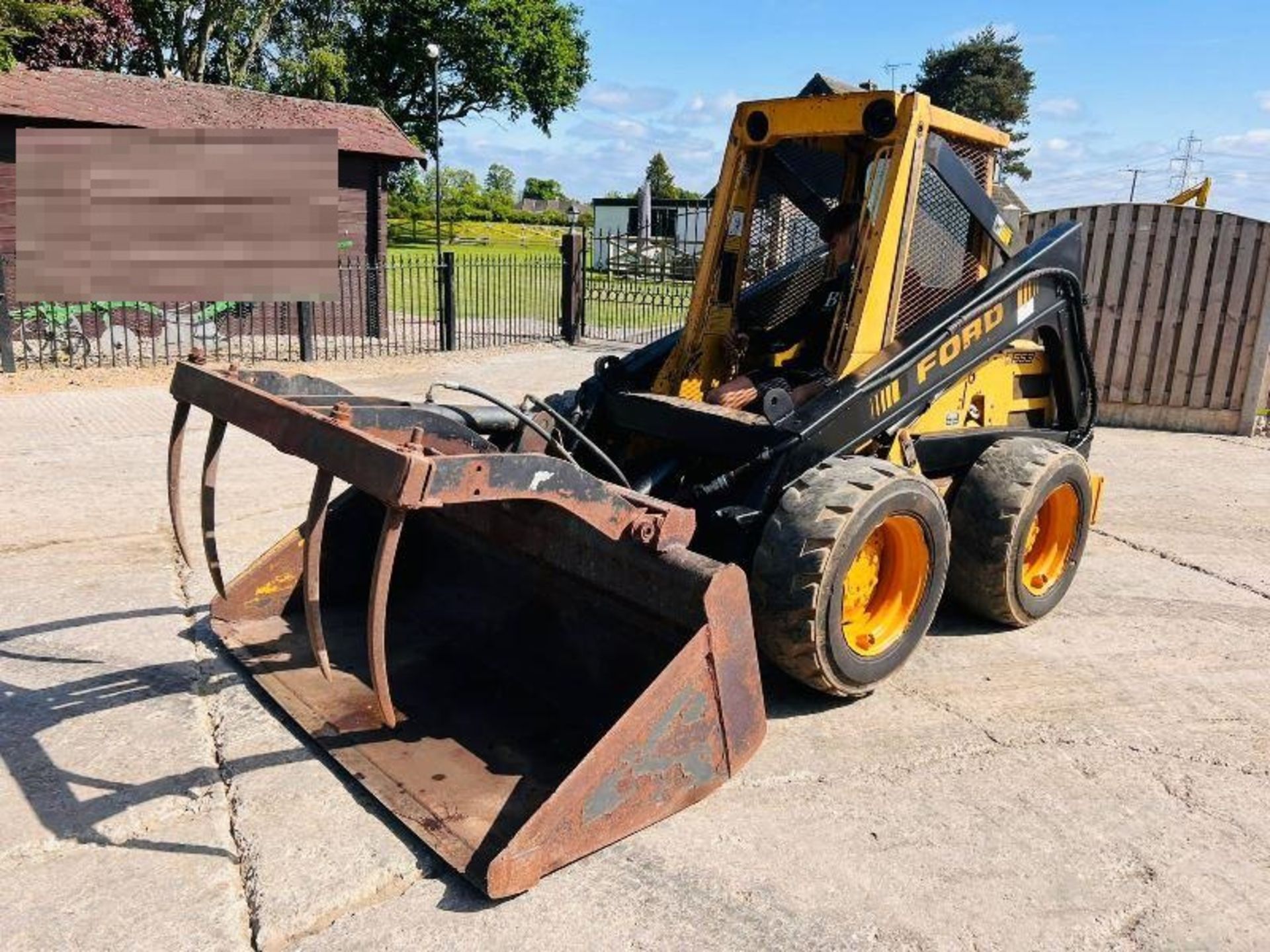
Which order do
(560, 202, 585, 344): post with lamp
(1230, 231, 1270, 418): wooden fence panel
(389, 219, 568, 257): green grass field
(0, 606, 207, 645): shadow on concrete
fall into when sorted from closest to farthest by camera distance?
1. (0, 606, 207, 645): shadow on concrete
2. (1230, 231, 1270, 418): wooden fence panel
3. (560, 202, 585, 344): post with lamp
4. (389, 219, 568, 257): green grass field

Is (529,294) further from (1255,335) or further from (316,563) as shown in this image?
(316,563)

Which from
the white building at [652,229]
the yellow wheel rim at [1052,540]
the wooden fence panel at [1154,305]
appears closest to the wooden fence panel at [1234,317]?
the wooden fence panel at [1154,305]

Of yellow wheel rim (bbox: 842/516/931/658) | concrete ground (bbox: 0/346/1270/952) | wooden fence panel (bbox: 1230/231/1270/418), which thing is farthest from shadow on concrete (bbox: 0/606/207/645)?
wooden fence panel (bbox: 1230/231/1270/418)

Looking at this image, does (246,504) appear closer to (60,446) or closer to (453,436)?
(60,446)

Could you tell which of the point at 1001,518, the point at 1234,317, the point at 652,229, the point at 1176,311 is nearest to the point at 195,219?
the point at 1001,518

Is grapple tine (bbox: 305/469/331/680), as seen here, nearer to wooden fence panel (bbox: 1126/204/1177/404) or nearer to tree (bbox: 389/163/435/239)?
wooden fence panel (bbox: 1126/204/1177/404)

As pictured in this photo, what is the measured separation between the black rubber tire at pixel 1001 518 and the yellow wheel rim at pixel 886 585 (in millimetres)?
604

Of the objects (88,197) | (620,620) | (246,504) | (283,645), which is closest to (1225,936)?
(620,620)

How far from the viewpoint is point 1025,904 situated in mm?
2988

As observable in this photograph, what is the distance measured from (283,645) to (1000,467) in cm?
330

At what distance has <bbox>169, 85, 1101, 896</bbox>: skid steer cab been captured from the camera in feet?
10.4

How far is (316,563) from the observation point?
299 cm

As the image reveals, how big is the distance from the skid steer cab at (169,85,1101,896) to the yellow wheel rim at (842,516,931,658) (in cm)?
1

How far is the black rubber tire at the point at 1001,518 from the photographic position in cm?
466
